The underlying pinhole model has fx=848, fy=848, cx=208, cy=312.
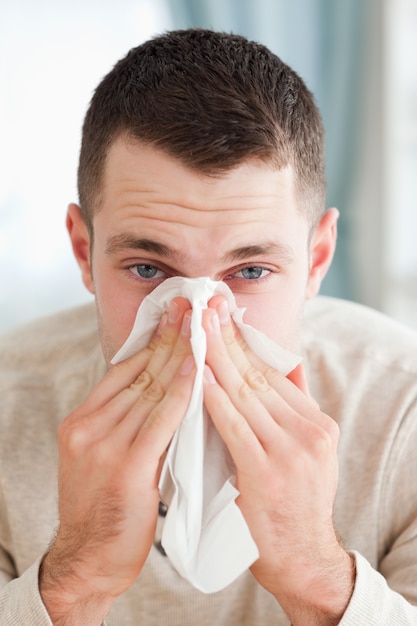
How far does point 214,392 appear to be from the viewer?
1491mm

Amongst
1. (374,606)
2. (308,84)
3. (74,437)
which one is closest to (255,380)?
(74,437)

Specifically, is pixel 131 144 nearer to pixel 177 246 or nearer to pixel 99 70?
pixel 177 246

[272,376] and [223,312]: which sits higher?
[223,312]

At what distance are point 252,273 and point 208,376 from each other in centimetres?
31

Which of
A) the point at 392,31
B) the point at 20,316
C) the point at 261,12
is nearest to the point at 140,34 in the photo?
the point at 261,12

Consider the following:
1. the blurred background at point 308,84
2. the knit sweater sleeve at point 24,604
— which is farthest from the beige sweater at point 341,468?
the blurred background at point 308,84

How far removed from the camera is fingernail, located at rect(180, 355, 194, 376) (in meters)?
1.48

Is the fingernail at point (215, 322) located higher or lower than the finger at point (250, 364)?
higher

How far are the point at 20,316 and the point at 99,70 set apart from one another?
3.96ft

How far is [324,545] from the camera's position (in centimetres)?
156

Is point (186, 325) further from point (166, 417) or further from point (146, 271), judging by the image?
point (146, 271)

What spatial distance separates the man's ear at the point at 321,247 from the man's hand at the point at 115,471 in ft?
1.75

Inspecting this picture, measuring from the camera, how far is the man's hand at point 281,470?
1499 mm

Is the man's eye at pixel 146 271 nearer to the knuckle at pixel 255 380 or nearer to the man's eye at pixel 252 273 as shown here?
the man's eye at pixel 252 273
